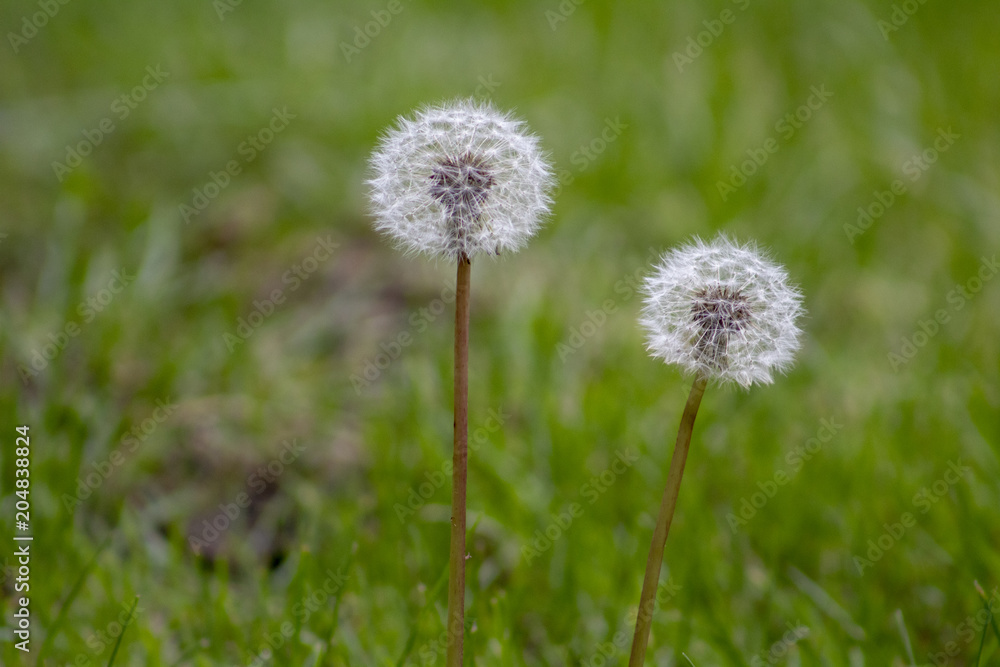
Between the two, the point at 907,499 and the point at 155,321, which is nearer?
the point at 907,499

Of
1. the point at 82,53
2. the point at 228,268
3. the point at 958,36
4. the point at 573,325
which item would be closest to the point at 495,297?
the point at 573,325

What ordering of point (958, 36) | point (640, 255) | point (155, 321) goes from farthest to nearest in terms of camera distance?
point (958, 36) → point (640, 255) → point (155, 321)

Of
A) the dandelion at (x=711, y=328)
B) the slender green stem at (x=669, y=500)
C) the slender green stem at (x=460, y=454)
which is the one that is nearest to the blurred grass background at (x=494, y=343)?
the slender green stem at (x=460, y=454)

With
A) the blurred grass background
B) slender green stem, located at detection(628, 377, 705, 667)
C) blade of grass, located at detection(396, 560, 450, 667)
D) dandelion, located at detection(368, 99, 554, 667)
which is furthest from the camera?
the blurred grass background

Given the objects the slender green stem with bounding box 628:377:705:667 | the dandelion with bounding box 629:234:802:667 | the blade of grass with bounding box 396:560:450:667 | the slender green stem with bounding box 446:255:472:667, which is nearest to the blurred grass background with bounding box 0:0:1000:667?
the blade of grass with bounding box 396:560:450:667

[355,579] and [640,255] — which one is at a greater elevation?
[640,255]

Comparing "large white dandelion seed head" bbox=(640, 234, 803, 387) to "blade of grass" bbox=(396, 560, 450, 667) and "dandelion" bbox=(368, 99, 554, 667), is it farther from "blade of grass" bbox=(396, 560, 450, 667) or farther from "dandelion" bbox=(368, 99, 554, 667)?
"blade of grass" bbox=(396, 560, 450, 667)

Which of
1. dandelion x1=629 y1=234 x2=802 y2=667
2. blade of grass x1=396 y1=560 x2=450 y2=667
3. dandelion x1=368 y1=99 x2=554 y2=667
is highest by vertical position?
dandelion x1=368 y1=99 x2=554 y2=667

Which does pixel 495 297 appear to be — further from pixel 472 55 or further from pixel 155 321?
pixel 472 55

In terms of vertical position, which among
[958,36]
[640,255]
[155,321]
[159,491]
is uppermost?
[958,36]
